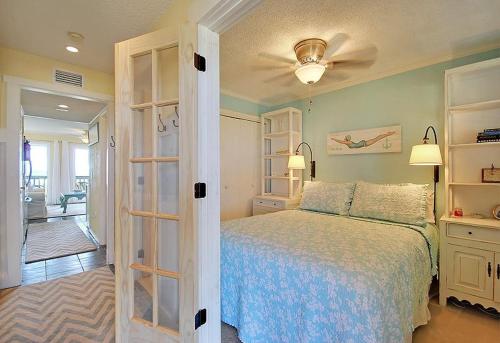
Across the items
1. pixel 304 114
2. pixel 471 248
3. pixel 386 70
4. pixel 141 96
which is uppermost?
pixel 386 70

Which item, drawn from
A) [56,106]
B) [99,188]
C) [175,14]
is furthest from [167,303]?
[56,106]

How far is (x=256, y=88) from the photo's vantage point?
3709 mm

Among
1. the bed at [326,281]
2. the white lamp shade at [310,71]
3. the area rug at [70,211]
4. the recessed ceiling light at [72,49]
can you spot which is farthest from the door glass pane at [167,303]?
the area rug at [70,211]

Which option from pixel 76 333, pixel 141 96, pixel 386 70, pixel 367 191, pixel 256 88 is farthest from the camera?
pixel 256 88

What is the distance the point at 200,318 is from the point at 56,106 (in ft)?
14.7

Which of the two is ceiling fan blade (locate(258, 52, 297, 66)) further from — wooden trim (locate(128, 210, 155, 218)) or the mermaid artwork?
wooden trim (locate(128, 210, 155, 218))

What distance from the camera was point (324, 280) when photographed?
135cm

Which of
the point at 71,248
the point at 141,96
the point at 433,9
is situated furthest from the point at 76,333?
the point at 433,9

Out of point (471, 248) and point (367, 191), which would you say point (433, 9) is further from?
point (471, 248)

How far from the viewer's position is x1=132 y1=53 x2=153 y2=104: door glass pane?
5.06 ft

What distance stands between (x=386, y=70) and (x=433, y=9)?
112cm

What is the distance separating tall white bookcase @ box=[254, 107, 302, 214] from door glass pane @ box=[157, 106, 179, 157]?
2427 millimetres

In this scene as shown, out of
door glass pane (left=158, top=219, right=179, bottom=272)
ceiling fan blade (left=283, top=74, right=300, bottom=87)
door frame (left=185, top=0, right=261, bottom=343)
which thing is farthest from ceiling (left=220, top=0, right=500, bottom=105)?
door glass pane (left=158, top=219, right=179, bottom=272)

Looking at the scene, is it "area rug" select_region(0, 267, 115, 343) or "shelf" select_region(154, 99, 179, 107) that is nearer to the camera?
"shelf" select_region(154, 99, 179, 107)
